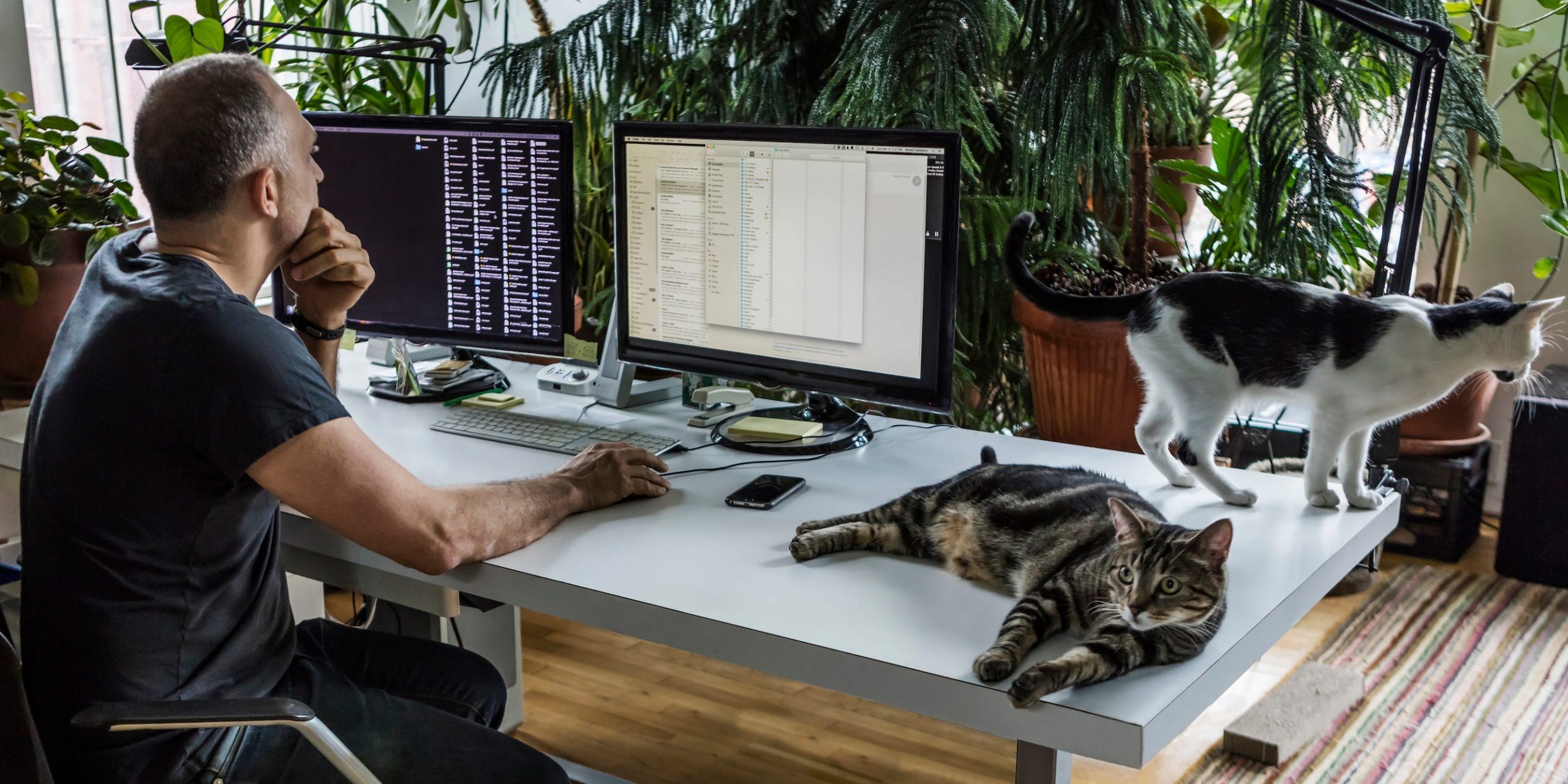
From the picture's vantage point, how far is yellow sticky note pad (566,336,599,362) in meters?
1.89

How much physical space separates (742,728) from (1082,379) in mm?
897

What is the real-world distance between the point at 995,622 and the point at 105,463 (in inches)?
33.9

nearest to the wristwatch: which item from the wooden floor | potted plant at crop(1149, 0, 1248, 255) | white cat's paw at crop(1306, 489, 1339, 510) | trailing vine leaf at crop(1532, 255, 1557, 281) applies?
the wooden floor

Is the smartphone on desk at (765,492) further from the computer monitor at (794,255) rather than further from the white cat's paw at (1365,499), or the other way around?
the white cat's paw at (1365,499)

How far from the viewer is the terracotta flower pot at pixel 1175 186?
9.16ft

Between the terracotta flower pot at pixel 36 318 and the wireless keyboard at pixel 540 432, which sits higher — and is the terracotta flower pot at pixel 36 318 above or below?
above

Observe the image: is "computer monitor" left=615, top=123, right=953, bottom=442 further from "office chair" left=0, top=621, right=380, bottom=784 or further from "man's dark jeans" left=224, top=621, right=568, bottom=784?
"office chair" left=0, top=621, right=380, bottom=784

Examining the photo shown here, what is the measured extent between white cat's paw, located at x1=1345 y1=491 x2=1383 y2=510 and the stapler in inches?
34.3

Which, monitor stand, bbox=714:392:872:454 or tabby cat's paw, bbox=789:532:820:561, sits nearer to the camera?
tabby cat's paw, bbox=789:532:820:561

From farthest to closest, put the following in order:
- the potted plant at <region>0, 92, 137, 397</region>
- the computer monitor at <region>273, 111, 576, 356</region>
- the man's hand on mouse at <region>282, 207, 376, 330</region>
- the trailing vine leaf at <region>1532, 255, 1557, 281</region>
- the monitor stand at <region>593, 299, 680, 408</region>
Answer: the trailing vine leaf at <region>1532, 255, 1557, 281</region> → the potted plant at <region>0, 92, 137, 397</region> → the monitor stand at <region>593, 299, 680, 408</region> → the computer monitor at <region>273, 111, 576, 356</region> → the man's hand on mouse at <region>282, 207, 376, 330</region>

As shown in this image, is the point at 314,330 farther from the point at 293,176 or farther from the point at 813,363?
the point at 813,363

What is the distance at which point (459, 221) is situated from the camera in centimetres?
190

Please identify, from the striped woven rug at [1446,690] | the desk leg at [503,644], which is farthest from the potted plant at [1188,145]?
the desk leg at [503,644]

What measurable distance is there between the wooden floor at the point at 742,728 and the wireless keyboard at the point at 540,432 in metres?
0.50
